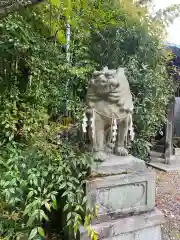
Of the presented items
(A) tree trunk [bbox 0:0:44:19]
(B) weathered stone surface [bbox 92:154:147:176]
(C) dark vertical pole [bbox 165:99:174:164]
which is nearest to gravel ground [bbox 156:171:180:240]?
(C) dark vertical pole [bbox 165:99:174:164]

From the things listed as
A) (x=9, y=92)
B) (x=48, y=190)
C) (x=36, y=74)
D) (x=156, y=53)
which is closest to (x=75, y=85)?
(x=36, y=74)

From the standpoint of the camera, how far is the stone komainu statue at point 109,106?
1.74m

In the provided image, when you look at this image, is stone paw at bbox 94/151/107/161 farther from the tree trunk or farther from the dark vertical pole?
the dark vertical pole

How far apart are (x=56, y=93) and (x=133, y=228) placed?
66.8 inches

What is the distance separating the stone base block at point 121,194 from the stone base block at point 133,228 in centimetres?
5

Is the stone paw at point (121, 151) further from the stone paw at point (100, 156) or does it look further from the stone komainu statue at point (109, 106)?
the stone paw at point (100, 156)

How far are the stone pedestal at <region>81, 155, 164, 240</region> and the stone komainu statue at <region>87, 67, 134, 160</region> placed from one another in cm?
14

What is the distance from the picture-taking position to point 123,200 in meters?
1.82

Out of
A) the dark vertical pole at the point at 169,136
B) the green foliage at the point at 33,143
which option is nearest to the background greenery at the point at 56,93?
the green foliage at the point at 33,143

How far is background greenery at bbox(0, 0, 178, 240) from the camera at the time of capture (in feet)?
5.61

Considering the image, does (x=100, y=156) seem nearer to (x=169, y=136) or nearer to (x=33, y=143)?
(x=33, y=143)

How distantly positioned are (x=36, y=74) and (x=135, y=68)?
158cm

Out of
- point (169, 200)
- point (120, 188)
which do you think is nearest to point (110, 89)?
point (120, 188)

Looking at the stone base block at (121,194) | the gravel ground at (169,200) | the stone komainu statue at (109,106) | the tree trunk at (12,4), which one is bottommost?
the gravel ground at (169,200)
